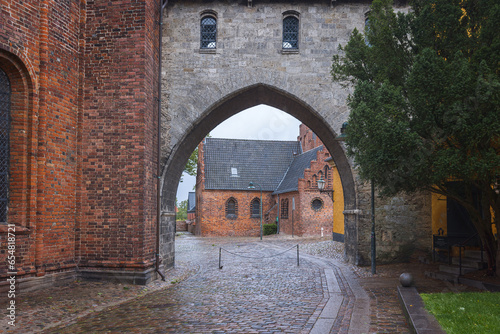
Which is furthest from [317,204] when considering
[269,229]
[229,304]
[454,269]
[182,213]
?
[182,213]

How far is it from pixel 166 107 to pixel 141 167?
319cm

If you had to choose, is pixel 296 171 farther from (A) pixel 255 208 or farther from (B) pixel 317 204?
(A) pixel 255 208

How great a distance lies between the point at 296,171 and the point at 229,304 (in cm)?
3006

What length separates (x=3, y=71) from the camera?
28.8ft

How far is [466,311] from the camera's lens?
19.9 feet

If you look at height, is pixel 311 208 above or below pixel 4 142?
below

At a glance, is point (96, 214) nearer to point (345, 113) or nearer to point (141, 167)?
Answer: point (141, 167)

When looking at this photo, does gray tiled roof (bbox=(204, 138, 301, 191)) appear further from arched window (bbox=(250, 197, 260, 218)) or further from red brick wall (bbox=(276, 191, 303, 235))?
red brick wall (bbox=(276, 191, 303, 235))

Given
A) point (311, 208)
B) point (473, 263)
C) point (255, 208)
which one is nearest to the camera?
point (473, 263)

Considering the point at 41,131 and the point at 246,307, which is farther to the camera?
the point at 41,131

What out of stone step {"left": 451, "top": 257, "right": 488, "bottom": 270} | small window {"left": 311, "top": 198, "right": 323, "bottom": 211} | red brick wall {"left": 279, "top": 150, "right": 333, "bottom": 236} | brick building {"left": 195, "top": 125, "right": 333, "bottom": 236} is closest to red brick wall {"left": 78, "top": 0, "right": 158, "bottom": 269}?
stone step {"left": 451, "top": 257, "right": 488, "bottom": 270}

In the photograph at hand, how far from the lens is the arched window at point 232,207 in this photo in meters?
38.2

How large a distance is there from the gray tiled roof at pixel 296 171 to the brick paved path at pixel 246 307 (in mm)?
23169

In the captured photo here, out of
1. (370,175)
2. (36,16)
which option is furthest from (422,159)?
(36,16)
